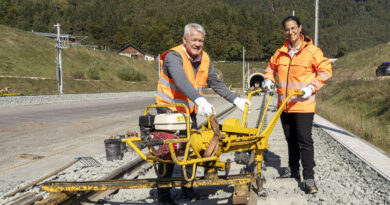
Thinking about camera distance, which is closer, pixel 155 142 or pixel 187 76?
pixel 155 142

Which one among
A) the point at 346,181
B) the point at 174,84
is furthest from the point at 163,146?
the point at 346,181

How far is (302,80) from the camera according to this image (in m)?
4.47

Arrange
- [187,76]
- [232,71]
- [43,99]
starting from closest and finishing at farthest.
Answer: [187,76], [43,99], [232,71]

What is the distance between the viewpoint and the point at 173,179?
3.52 meters

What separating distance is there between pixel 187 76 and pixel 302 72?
1739 mm

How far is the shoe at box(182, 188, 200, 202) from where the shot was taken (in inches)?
164

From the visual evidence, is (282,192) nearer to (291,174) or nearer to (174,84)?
(291,174)

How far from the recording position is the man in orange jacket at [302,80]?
430 centimetres

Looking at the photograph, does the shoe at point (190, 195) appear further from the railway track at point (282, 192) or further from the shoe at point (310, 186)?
the shoe at point (310, 186)

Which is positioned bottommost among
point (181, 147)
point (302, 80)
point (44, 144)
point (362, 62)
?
point (44, 144)

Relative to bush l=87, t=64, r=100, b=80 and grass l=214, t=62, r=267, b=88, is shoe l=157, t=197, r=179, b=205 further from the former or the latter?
grass l=214, t=62, r=267, b=88

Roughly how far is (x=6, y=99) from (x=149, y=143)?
2358 centimetres

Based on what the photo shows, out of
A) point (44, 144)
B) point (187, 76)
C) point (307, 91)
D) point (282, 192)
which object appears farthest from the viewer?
point (44, 144)

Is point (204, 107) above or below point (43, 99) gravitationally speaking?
above
